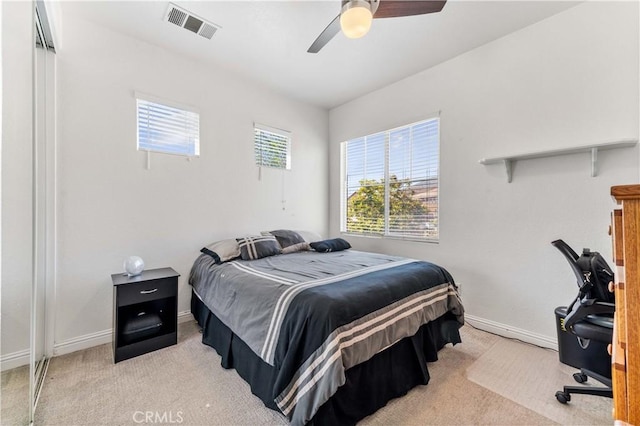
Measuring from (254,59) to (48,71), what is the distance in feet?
5.86

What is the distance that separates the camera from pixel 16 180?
4.45ft

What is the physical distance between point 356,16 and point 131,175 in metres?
2.43

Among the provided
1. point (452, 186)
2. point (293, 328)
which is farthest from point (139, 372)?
point (452, 186)

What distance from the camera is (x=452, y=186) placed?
3.00 m

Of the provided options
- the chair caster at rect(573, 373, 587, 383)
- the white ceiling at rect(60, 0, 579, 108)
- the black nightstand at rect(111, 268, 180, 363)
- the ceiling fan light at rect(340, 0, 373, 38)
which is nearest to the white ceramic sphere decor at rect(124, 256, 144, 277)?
the black nightstand at rect(111, 268, 180, 363)

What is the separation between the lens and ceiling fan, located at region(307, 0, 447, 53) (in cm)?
156

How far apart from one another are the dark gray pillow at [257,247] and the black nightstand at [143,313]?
0.68m

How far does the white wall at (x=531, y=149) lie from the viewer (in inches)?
82.9

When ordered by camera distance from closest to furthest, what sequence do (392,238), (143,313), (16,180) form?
(16,180) → (143,313) → (392,238)

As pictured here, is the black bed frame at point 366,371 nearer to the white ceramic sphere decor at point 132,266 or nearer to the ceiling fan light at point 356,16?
the white ceramic sphere decor at point 132,266

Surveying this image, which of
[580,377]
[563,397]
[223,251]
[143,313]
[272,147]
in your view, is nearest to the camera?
[563,397]

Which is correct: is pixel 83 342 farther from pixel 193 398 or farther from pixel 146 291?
pixel 193 398

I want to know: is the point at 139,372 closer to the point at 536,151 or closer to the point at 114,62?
the point at 114,62

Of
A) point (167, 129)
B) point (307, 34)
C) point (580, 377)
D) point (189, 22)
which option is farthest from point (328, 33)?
point (580, 377)
